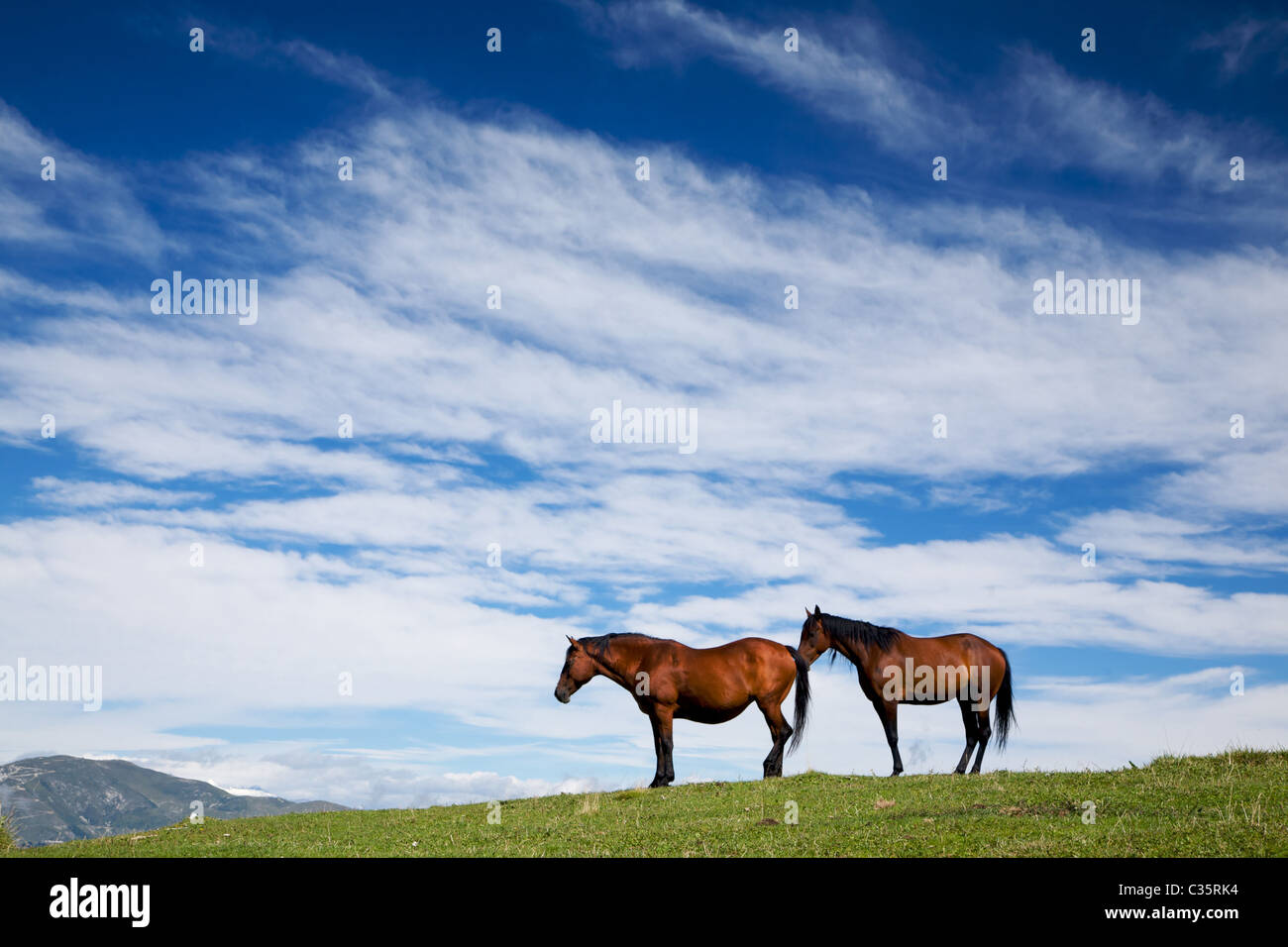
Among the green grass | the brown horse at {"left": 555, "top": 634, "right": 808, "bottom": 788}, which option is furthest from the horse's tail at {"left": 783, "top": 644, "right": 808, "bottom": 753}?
the green grass

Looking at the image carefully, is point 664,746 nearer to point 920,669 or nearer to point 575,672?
point 575,672

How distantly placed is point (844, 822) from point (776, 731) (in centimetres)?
792

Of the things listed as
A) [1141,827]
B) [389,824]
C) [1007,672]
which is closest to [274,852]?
[389,824]

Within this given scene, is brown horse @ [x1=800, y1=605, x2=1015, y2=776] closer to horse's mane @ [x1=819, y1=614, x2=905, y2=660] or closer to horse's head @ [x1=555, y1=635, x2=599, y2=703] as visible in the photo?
horse's mane @ [x1=819, y1=614, x2=905, y2=660]

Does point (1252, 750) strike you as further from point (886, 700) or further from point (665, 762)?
point (665, 762)

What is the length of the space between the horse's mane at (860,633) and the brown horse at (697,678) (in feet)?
3.46

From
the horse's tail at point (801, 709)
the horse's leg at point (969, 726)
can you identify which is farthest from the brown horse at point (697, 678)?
→ the horse's leg at point (969, 726)

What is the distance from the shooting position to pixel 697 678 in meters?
21.5

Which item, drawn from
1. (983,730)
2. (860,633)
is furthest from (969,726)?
(860,633)

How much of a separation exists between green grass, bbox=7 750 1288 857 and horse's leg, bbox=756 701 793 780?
217 centimetres

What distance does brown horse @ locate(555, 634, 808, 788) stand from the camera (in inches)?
844
